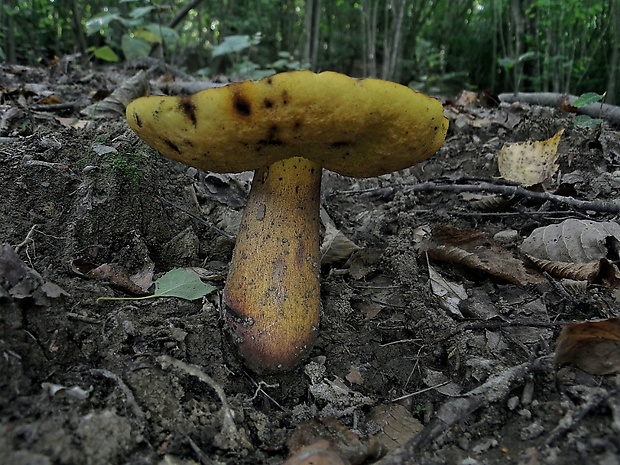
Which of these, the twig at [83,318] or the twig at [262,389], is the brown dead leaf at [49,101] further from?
the twig at [262,389]

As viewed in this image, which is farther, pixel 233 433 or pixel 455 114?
pixel 455 114

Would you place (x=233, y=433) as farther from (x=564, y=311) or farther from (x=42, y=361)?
(x=564, y=311)

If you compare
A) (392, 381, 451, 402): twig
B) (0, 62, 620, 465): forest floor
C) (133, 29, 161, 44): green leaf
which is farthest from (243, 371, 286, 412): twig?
(133, 29, 161, 44): green leaf

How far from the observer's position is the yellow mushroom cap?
113cm

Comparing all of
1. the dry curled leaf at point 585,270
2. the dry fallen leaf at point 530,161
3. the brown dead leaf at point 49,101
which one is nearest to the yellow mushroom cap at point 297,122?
the dry curled leaf at point 585,270

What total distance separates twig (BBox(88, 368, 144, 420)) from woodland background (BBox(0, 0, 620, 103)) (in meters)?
4.42

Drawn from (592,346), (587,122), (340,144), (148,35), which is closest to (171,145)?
(340,144)

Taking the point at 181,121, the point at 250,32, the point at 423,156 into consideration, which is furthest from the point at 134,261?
the point at 250,32

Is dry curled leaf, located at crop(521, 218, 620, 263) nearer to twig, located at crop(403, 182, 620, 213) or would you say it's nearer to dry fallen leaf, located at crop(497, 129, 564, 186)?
twig, located at crop(403, 182, 620, 213)

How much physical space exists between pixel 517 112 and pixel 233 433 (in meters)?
4.32

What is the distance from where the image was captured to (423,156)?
1.55 meters

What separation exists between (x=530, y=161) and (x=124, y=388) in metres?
2.87

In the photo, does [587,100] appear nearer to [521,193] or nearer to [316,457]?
[521,193]

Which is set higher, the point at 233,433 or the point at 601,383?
the point at 601,383
